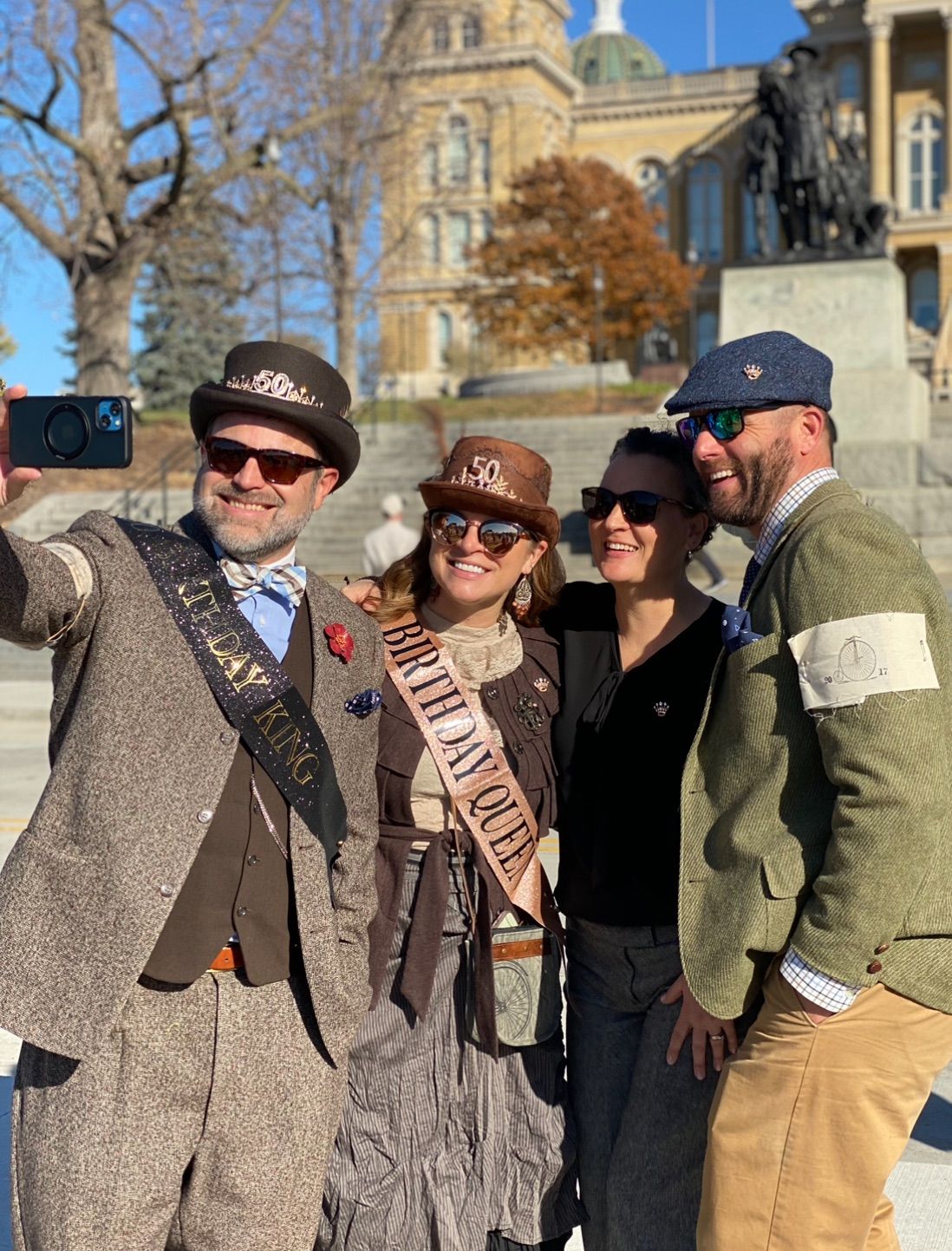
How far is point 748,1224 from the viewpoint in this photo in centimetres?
279

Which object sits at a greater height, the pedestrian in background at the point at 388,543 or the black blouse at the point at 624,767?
the pedestrian in background at the point at 388,543

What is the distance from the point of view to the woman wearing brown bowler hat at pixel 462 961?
10.8ft

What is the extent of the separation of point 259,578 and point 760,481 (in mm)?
1024

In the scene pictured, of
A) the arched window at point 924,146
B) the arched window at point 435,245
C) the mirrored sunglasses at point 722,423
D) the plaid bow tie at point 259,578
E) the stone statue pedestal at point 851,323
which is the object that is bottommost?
the plaid bow tie at point 259,578

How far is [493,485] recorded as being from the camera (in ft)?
11.3

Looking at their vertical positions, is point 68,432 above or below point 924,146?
below

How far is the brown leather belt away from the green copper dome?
98006 millimetres

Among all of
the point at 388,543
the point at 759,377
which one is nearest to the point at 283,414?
the point at 759,377

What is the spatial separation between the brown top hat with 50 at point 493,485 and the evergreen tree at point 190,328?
84.4 feet

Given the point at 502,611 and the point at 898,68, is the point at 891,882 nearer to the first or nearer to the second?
the point at 502,611

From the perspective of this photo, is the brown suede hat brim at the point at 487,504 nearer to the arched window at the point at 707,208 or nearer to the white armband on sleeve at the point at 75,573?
the white armband on sleeve at the point at 75,573

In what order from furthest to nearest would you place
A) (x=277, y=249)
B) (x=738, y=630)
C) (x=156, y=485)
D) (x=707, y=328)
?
(x=707, y=328)
(x=277, y=249)
(x=156, y=485)
(x=738, y=630)

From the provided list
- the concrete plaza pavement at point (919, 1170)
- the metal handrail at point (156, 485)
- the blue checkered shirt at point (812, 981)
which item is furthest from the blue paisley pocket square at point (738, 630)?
the metal handrail at point (156, 485)

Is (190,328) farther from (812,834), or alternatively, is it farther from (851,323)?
(812,834)
